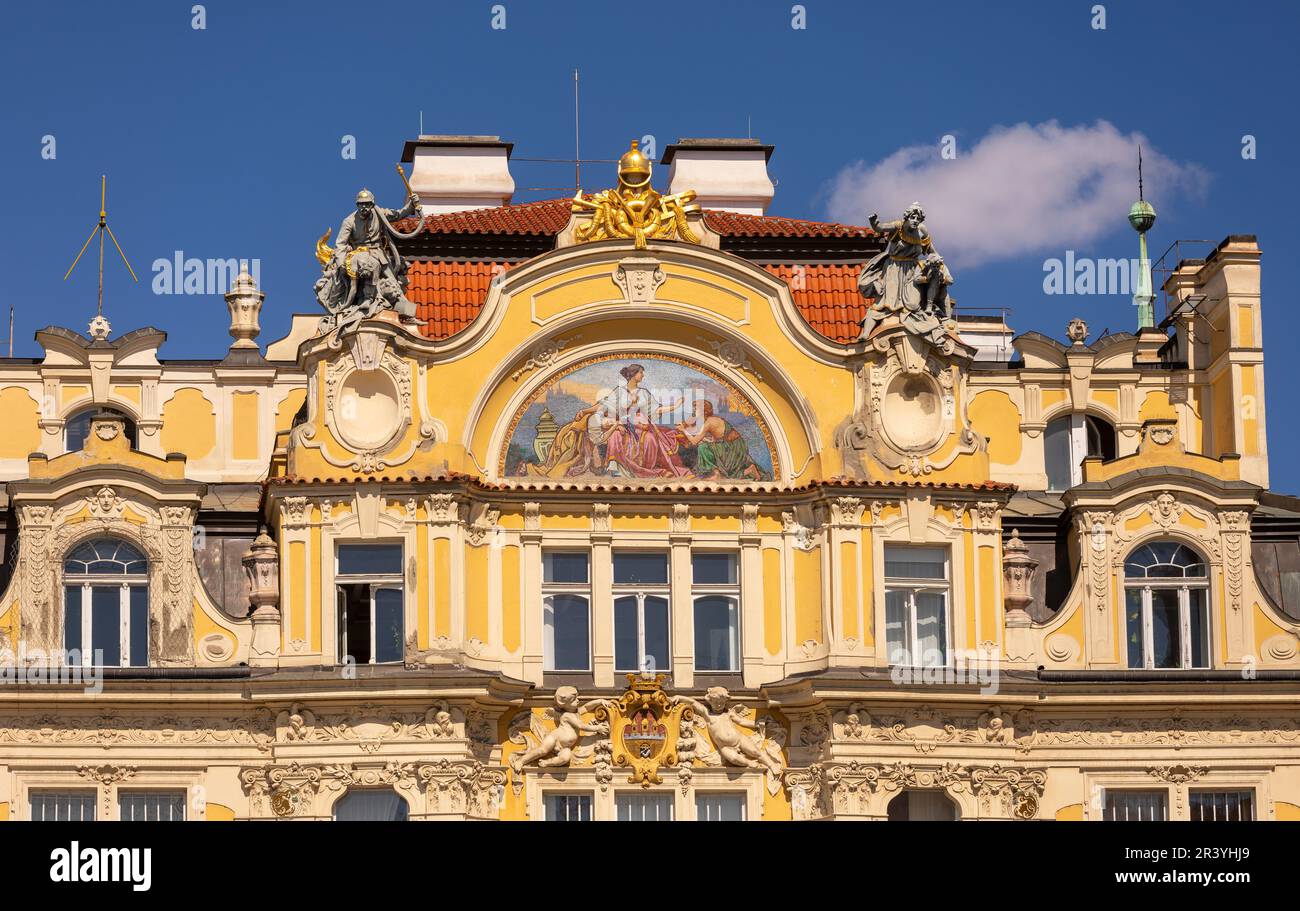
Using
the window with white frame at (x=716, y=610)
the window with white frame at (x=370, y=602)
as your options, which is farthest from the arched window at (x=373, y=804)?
the window with white frame at (x=716, y=610)

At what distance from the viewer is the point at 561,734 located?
52.8 metres

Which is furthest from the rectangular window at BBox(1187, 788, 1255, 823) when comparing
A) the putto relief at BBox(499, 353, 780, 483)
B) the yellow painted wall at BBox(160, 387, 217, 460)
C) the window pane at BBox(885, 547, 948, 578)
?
the yellow painted wall at BBox(160, 387, 217, 460)

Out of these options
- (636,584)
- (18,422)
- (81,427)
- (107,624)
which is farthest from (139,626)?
(636,584)

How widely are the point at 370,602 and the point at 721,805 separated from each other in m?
6.67

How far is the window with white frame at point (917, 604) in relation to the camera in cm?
5375

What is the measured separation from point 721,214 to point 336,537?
41.6 ft

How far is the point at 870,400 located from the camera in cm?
5444

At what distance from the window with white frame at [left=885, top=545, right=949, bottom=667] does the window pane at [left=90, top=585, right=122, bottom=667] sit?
12695 millimetres

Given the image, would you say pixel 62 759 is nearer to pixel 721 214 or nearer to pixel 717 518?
pixel 717 518

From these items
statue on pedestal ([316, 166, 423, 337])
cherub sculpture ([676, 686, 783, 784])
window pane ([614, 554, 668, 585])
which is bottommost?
cherub sculpture ([676, 686, 783, 784])

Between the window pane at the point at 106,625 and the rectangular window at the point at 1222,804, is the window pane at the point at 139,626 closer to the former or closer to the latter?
the window pane at the point at 106,625

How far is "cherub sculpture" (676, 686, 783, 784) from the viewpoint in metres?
53.1

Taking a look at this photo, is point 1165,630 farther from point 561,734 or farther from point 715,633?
point 561,734

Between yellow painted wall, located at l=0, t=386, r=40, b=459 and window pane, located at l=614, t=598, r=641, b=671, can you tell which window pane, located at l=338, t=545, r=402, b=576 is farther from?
yellow painted wall, located at l=0, t=386, r=40, b=459
